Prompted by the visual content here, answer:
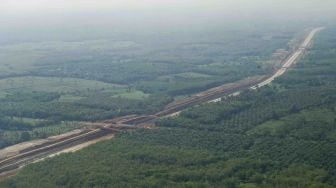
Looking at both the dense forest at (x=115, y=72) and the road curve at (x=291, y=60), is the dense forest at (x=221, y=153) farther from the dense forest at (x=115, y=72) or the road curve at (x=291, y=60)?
the road curve at (x=291, y=60)

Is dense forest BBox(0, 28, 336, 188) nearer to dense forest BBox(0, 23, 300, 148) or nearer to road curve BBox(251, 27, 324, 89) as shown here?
dense forest BBox(0, 23, 300, 148)

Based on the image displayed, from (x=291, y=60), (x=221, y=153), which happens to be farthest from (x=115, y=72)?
(x=221, y=153)

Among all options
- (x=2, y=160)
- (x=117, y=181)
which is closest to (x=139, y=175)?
(x=117, y=181)

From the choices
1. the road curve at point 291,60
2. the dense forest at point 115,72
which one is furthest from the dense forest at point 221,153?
the road curve at point 291,60

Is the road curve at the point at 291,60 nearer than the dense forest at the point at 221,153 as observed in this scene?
No

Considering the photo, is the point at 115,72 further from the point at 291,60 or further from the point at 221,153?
the point at 221,153

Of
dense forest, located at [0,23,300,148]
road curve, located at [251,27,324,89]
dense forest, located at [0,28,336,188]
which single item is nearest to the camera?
dense forest, located at [0,28,336,188]

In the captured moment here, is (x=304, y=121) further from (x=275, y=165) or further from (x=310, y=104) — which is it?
(x=275, y=165)

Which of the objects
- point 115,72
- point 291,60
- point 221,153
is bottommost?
point 221,153

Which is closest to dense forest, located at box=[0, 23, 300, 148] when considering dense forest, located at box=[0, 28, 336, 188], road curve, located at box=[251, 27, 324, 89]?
road curve, located at box=[251, 27, 324, 89]
